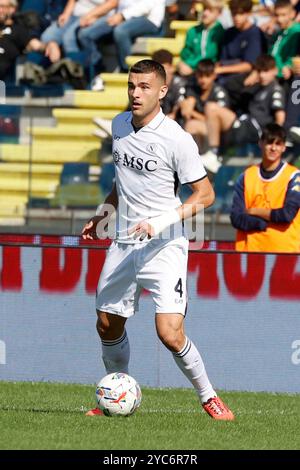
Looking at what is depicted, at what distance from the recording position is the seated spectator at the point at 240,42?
1509cm

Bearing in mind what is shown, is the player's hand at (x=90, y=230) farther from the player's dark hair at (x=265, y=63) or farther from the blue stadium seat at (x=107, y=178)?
the player's dark hair at (x=265, y=63)

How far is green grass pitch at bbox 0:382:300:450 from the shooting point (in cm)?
671

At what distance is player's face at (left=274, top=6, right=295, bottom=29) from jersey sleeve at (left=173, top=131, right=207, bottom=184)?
7.59 metres

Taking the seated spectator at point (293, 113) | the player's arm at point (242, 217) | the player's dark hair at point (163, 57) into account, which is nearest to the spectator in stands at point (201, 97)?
the player's dark hair at point (163, 57)

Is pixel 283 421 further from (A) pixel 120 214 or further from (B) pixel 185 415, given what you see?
(A) pixel 120 214

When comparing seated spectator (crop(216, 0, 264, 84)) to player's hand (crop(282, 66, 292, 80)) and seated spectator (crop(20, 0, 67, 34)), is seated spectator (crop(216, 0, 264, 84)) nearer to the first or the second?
player's hand (crop(282, 66, 292, 80))

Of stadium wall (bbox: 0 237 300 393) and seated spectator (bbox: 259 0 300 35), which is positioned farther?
seated spectator (bbox: 259 0 300 35)

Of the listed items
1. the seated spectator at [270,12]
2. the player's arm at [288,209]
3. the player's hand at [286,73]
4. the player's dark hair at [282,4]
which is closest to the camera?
the player's arm at [288,209]

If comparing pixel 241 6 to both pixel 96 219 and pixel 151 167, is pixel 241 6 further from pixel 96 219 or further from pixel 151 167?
pixel 151 167

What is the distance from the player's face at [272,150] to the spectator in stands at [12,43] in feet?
21.8

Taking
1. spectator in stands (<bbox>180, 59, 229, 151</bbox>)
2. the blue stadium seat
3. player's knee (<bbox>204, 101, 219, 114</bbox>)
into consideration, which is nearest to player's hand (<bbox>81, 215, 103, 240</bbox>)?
the blue stadium seat

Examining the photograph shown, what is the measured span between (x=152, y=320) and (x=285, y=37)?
591 centimetres

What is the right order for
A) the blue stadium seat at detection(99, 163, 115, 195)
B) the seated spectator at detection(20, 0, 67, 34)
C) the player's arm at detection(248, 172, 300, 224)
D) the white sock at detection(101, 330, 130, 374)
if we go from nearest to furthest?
the white sock at detection(101, 330, 130, 374) → the player's arm at detection(248, 172, 300, 224) → the blue stadium seat at detection(99, 163, 115, 195) → the seated spectator at detection(20, 0, 67, 34)

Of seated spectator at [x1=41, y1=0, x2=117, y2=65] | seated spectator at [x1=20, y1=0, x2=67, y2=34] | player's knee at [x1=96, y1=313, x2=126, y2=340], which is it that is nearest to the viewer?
player's knee at [x1=96, y1=313, x2=126, y2=340]
